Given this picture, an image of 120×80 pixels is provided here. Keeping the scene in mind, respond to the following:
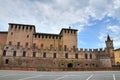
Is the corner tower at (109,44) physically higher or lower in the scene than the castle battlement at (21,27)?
lower

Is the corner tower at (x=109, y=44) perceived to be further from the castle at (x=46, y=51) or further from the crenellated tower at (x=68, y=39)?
the crenellated tower at (x=68, y=39)

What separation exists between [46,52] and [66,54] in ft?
20.8

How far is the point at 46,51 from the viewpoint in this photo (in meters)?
39.3

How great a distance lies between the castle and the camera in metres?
36.6

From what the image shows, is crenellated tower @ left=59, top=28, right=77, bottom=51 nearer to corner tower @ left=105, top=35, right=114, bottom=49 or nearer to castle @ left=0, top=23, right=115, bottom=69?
castle @ left=0, top=23, right=115, bottom=69

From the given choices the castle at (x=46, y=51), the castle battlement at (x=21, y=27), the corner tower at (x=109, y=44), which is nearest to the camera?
the castle at (x=46, y=51)

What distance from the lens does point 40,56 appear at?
3844 cm

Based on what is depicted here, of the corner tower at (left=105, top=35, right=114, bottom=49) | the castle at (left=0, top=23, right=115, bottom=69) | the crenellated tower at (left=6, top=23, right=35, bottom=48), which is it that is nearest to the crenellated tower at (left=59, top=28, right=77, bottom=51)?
A: the castle at (left=0, top=23, right=115, bottom=69)

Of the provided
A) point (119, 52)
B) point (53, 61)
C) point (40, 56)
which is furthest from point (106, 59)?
point (40, 56)

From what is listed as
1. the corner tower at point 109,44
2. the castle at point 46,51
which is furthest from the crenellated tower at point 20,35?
the corner tower at point 109,44

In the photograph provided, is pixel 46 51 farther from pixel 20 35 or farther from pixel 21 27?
pixel 21 27

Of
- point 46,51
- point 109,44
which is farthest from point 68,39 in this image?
point 109,44

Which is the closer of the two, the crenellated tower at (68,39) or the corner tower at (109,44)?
the corner tower at (109,44)

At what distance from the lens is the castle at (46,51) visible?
36.6m
